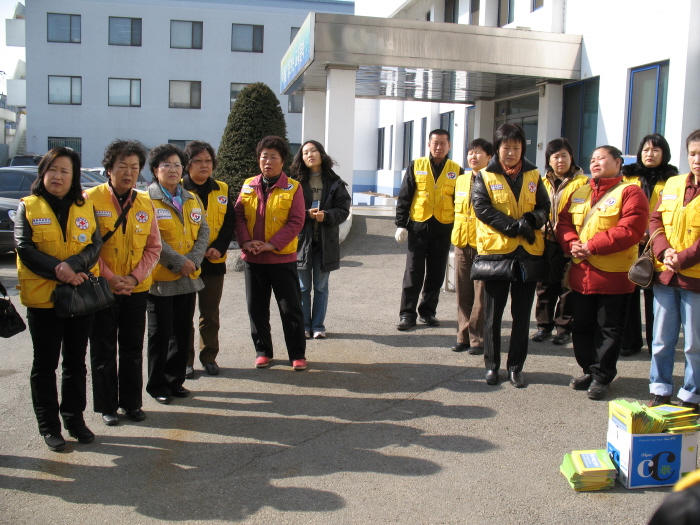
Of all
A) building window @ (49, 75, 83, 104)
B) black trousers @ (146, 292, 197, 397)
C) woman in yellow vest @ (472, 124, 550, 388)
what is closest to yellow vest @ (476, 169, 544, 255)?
woman in yellow vest @ (472, 124, 550, 388)

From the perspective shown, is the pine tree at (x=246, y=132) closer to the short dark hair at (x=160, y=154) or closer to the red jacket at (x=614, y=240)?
the short dark hair at (x=160, y=154)

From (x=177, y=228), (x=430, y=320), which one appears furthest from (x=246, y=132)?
(x=177, y=228)

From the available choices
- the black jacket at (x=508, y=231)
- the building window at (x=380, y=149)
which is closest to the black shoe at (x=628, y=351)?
the black jacket at (x=508, y=231)

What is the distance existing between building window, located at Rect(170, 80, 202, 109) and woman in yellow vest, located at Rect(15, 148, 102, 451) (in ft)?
102

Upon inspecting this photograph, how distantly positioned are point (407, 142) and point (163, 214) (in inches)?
799

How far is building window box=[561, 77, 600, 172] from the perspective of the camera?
1266 cm

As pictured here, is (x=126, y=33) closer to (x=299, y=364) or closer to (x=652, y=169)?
(x=299, y=364)

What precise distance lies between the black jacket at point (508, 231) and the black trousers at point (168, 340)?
2.40 meters

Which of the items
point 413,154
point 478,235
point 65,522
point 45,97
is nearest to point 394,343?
point 478,235

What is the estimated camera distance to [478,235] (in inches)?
219

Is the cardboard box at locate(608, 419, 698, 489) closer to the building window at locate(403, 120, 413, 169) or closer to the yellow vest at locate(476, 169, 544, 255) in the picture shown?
the yellow vest at locate(476, 169, 544, 255)

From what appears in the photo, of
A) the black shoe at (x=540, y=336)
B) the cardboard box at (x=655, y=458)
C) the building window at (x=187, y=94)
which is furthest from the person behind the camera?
the building window at (x=187, y=94)

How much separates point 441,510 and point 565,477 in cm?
87

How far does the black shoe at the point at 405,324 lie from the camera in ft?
23.8
